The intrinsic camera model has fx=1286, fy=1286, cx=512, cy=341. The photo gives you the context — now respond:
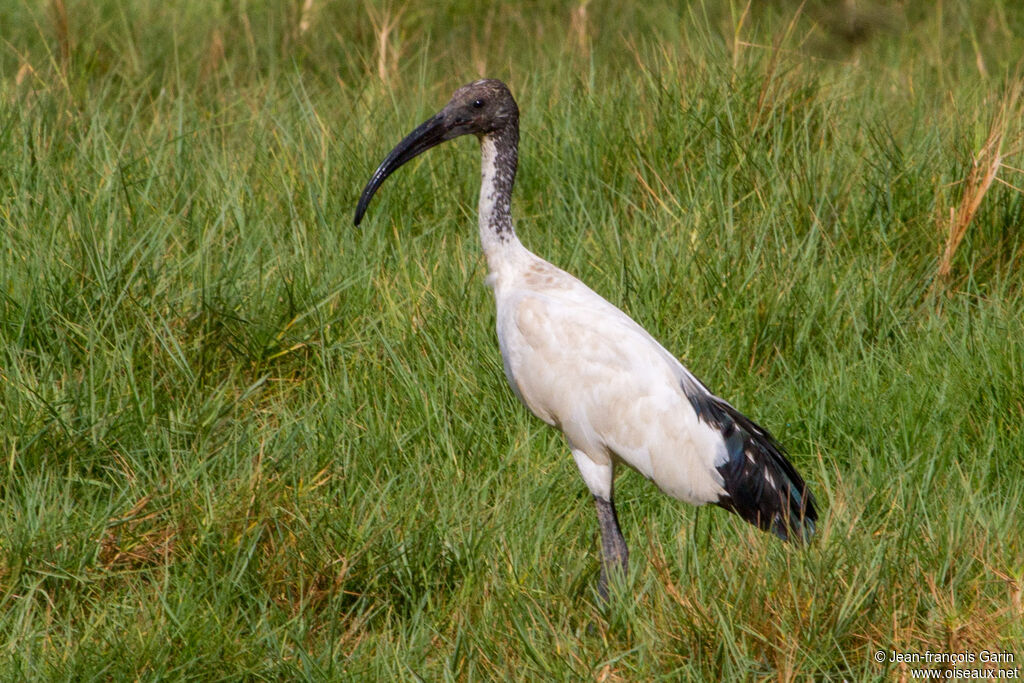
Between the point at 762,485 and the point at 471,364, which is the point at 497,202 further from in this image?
the point at 762,485

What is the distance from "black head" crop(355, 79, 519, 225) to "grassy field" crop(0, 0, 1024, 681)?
1.92 ft

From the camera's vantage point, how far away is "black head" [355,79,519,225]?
4016 mm

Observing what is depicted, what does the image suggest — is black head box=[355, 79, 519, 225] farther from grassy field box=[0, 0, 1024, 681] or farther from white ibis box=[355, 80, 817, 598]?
grassy field box=[0, 0, 1024, 681]

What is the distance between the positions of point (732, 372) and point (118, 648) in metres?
2.23

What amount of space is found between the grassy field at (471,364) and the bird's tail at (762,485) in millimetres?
111

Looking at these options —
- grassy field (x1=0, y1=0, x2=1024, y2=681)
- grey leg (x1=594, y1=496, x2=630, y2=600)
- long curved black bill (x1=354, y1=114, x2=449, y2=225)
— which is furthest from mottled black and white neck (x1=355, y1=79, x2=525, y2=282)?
grey leg (x1=594, y1=496, x2=630, y2=600)

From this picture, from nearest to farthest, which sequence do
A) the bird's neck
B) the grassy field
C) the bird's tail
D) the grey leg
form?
the grassy field < the grey leg < the bird's tail < the bird's neck

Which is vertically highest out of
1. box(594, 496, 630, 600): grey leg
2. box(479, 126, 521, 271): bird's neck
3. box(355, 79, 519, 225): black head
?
box(355, 79, 519, 225): black head

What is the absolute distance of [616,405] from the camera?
3752 millimetres

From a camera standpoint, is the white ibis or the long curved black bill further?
the long curved black bill

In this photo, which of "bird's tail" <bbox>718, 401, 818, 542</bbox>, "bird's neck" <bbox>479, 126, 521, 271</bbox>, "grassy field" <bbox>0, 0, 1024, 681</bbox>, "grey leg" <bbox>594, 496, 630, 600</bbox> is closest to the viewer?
"grassy field" <bbox>0, 0, 1024, 681</bbox>

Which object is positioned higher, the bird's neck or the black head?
the black head

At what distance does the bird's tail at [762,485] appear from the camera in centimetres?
349

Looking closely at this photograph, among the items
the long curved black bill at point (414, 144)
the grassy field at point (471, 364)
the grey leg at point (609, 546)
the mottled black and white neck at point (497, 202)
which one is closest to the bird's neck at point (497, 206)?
the mottled black and white neck at point (497, 202)
